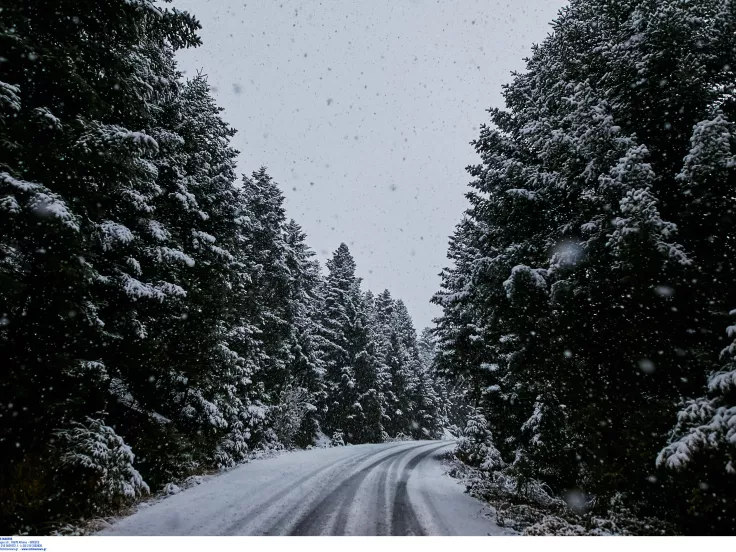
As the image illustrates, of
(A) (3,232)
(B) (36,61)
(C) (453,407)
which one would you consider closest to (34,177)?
(A) (3,232)

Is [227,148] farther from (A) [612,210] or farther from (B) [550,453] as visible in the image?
(B) [550,453]

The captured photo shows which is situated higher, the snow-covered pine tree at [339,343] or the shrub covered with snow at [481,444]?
the snow-covered pine tree at [339,343]

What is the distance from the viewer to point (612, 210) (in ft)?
23.1

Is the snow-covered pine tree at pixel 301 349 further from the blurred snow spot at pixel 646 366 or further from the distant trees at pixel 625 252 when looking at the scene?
the blurred snow spot at pixel 646 366

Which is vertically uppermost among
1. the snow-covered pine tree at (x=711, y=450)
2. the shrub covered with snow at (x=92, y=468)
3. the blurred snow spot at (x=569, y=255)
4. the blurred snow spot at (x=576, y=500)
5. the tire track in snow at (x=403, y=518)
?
the blurred snow spot at (x=569, y=255)

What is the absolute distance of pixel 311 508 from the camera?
7.68 metres

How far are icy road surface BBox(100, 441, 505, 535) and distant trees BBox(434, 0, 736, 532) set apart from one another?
283 centimetres

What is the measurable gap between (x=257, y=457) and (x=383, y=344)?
22.3 m

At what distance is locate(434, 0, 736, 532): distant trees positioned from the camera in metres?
5.91

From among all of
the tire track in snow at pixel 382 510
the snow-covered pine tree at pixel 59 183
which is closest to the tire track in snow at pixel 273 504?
the tire track in snow at pixel 382 510

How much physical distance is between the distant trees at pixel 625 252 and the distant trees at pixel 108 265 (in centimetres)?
815

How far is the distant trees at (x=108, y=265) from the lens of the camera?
5.93 meters

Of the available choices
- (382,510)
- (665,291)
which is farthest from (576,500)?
(665,291)

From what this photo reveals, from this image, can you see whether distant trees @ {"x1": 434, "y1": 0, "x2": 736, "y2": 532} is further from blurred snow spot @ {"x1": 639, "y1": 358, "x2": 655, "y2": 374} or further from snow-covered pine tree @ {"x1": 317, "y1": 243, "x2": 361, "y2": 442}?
snow-covered pine tree @ {"x1": 317, "y1": 243, "x2": 361, "y2": 442}
